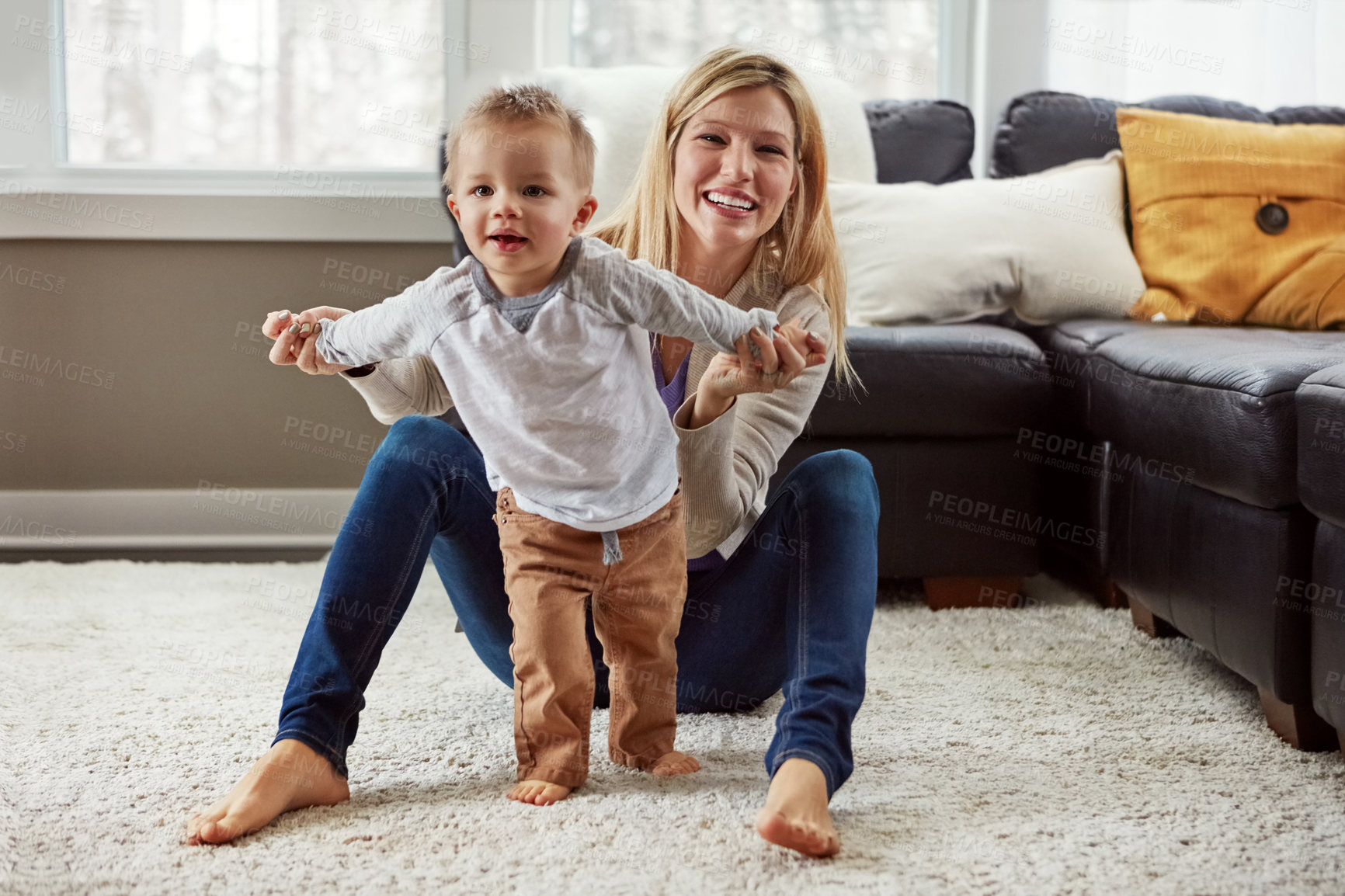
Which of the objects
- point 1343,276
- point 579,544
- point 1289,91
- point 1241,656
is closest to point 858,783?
point 579,544

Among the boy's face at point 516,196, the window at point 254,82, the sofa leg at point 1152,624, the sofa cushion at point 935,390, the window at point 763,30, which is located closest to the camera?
the boy's face at point 516,196

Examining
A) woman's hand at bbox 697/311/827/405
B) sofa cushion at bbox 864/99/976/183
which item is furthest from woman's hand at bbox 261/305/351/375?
sofa cushion at bbox 864/99/976/183

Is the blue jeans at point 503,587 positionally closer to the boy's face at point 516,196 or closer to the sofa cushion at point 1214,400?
the boy's face at point 516,196

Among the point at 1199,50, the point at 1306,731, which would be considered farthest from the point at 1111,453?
the point at 1199,50

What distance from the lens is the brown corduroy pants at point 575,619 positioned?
96 cm

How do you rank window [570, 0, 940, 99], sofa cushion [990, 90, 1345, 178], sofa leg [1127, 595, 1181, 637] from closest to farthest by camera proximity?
sofa leg [1127, 595, 1181, 637]
sofa cushion [990, 90, 1345, 178]
window [570, 0, 940, 99]

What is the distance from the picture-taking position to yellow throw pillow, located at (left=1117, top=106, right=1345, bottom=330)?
6.12ft

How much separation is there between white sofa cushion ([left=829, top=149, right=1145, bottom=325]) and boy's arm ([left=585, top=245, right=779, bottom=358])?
1.03 meters

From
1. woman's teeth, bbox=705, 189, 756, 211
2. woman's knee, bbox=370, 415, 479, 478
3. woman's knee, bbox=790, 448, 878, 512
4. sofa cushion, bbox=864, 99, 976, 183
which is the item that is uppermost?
sofa cushion, bbox=864, 99, 976, 183

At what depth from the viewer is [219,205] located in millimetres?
2266

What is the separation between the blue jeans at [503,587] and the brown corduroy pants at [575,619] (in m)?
0.08

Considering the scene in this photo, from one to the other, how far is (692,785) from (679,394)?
1.29 ft

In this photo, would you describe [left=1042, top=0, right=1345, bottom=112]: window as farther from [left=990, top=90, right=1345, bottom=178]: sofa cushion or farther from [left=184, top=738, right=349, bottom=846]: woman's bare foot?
[left=184, top=738, right=349, bottom=846]: woman's bare foot

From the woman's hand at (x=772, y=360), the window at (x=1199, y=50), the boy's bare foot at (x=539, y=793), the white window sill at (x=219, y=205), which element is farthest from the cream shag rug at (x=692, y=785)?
the window at (x=1199, y=50)
